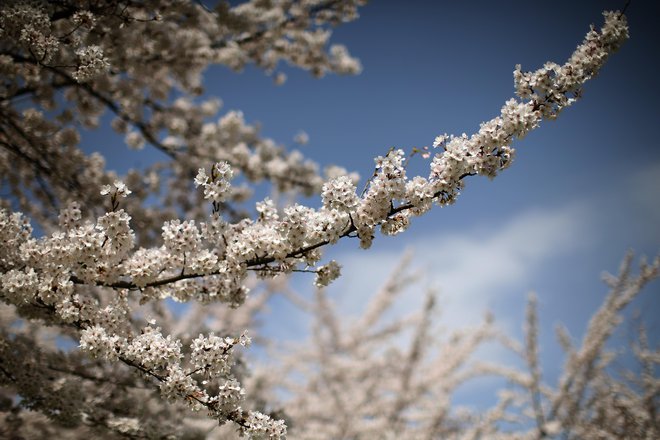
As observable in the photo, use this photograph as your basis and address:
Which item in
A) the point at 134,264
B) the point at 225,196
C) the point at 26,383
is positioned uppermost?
the point at 225,196

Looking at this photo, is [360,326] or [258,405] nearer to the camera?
[258,405]

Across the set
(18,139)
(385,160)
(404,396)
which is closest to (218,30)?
(18,139)

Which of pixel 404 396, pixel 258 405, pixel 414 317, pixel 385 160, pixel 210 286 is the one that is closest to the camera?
pixel 385 160

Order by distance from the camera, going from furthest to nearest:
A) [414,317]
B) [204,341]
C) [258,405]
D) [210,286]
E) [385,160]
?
[414,317] → [258,405] → [210,286] → [204,341] → [385,160]

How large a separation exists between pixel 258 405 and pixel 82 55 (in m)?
4.64

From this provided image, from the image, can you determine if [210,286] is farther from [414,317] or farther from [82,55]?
[414,317]

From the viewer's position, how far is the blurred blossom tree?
3.11 m

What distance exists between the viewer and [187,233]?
133 inches

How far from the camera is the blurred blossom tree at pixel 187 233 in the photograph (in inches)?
122

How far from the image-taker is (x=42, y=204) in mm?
6879

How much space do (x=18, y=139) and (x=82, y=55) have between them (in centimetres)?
325

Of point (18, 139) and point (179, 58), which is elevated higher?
point (179, 58)

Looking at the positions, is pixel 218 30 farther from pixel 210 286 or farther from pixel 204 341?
pixel 204 341

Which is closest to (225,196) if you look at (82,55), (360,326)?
(82,55)
